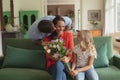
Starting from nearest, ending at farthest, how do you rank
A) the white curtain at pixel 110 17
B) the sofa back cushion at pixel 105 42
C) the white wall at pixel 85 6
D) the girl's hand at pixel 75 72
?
the girl's hand at pixel 75 72 → the sofa back cushion at pixel 105 42 → the white curtain at pixel 110 17 → the white wall at pixel 85 6

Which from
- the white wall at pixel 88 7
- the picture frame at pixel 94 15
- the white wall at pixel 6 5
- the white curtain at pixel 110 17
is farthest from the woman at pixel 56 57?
the picture frame at pixel 94 15

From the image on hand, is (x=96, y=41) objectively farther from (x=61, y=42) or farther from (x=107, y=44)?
(x=61, y=42)

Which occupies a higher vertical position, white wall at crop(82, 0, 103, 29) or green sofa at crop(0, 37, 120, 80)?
white wall at crop(82, 0, 103, 29)

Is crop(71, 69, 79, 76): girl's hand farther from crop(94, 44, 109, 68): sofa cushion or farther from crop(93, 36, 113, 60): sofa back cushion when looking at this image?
crop(93, 36, 113, 60): sofa back cushion

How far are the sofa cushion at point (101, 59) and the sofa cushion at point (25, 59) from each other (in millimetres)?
759

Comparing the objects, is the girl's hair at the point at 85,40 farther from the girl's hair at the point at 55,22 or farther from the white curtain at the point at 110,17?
the white curtain at the point at 110,17

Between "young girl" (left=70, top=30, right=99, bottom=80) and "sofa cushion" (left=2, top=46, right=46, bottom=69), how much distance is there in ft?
1.86

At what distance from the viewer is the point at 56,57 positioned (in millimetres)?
2891

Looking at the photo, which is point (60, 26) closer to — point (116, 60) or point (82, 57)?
point (82, 57)

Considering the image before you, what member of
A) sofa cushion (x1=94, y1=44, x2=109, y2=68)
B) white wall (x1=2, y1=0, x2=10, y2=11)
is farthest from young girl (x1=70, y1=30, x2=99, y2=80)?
white wall (x1=2, y1=0, x2=10, y2=11)

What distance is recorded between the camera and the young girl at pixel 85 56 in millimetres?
3066

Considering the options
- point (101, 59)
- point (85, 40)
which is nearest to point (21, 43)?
point (85, 40)

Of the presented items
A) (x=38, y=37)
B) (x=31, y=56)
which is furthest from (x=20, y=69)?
(x=38, y=37)

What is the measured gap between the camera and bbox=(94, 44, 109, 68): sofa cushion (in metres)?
3.47
